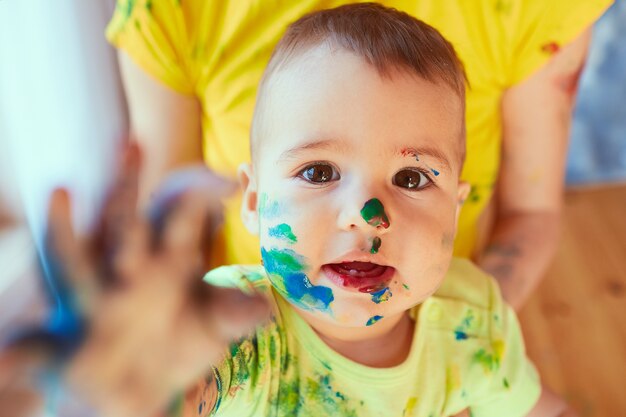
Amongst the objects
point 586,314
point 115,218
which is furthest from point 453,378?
point 586,314

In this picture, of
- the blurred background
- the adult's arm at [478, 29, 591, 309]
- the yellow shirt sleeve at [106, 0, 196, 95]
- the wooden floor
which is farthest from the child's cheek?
the wooden floor

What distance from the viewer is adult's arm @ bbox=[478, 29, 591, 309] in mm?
747

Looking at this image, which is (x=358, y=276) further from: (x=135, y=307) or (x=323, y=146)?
(x=135, y=307)

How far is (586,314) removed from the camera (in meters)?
1.07

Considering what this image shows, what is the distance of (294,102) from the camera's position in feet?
1.58

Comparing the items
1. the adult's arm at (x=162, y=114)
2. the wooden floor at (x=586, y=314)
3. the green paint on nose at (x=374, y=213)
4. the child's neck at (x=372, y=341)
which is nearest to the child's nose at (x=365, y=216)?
the green paint on nose at (x=374, y=213)

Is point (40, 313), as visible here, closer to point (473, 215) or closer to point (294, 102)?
point (294, 102)

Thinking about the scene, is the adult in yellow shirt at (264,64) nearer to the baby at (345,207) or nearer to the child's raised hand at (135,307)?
the baby at (345,207)

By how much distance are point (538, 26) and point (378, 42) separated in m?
0.28

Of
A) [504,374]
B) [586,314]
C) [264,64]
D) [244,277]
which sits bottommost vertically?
[586,314]

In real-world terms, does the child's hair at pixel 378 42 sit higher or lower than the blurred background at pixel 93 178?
higher

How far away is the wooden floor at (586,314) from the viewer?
929 mm

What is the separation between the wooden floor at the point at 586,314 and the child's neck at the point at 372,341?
1.40ft

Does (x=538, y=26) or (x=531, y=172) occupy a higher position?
(x=538, y=26)
